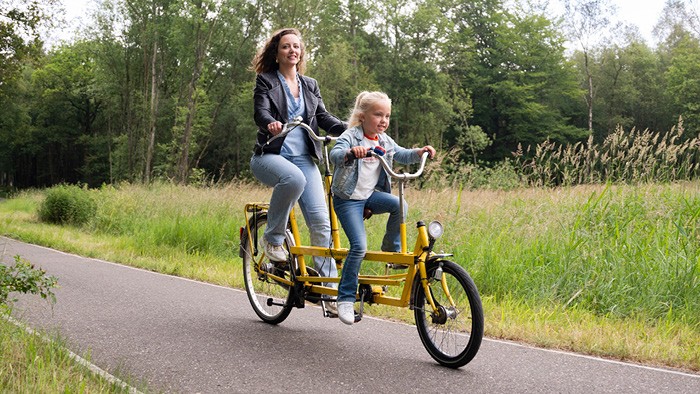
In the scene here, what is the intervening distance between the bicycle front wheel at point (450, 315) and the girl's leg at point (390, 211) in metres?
0.46

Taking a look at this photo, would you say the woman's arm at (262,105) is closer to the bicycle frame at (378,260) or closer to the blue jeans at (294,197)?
the bicycle frame at (378,260)

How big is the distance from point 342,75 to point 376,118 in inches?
1408

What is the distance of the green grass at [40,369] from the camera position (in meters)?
3.44

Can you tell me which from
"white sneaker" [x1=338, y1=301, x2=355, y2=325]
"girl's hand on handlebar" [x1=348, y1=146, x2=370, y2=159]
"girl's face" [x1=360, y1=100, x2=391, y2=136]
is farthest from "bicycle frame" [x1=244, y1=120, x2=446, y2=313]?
"girl's face" [x1=360, y1=100, x2=391, y2=136]

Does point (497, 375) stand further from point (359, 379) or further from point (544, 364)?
point (359, 379)

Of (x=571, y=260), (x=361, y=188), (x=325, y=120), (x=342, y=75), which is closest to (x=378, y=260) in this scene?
(x=361, y=188)

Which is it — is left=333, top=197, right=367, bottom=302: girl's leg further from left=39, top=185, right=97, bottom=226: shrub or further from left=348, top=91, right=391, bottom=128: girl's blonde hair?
left=39, top=185, right=97, bottom=226: shrub

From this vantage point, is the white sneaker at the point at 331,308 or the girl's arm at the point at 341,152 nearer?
the girl's arm at the point at 341,152

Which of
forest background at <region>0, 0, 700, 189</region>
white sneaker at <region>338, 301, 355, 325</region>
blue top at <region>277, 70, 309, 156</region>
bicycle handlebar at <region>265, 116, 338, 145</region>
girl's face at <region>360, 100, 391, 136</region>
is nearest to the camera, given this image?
white sneaker at <region>338, 301, 355, 325</region>

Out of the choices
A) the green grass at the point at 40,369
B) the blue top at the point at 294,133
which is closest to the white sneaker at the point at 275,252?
the blue top at the point at 294,133

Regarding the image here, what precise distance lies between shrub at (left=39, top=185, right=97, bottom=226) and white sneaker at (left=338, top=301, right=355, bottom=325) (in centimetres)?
1425

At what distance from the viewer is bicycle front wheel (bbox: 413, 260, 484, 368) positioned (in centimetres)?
426

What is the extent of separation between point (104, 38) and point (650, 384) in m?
44.6

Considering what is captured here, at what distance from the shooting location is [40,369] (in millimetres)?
3646
